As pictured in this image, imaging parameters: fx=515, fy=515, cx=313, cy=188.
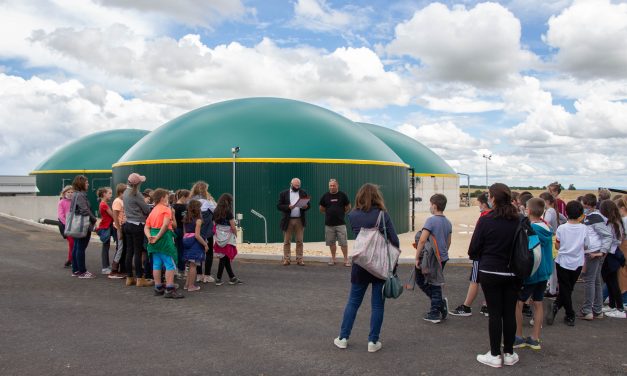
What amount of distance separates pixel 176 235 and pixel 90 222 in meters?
1.72

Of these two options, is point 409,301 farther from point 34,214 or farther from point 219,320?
point 34,214

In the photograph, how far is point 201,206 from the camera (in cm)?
886

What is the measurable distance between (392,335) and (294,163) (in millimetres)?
11899

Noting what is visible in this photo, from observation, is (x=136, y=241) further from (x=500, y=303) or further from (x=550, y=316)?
(x=550, y=316)

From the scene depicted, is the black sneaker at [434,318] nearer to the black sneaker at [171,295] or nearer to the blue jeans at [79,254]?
the black sneaker at [171,295]

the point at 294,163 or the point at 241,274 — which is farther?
the point at 294,163

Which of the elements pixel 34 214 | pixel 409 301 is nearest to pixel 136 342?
pixel 409 301

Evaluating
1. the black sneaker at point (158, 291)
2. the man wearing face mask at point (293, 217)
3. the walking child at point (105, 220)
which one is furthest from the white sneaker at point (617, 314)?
the walking child at point (105, 220)

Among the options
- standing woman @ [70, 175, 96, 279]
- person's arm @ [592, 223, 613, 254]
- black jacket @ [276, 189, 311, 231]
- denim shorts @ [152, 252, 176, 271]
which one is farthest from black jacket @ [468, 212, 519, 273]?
standing woman @ [70, 175, 96, 279]

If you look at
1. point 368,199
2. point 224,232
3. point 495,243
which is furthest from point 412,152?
point 495,243

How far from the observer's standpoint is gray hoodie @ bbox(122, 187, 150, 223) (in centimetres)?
877

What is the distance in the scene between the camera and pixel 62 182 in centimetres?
3516

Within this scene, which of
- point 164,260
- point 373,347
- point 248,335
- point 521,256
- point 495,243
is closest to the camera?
point 521,256

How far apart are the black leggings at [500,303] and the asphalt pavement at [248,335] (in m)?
0.31
